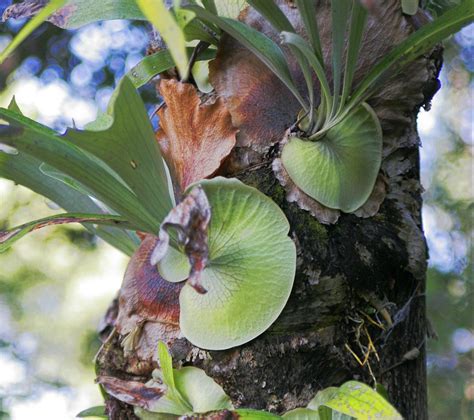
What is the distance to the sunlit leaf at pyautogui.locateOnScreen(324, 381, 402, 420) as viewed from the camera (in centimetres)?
55

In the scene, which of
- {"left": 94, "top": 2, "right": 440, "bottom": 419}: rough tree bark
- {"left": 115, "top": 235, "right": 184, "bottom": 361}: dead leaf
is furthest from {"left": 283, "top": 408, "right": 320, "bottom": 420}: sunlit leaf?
{"left": 115, "top": 235, "right": 184, "bottom": 361}: dead leaf

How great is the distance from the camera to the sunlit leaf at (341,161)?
2.42 feet

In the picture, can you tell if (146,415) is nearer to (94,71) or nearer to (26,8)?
(26,8)

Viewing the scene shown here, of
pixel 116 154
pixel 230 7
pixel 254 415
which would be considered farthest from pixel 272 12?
pixel 254 415

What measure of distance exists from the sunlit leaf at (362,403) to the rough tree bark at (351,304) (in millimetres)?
101

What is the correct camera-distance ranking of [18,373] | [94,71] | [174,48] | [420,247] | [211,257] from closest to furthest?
[174,48], [211,257], [420,247], [94,71], [18,373]

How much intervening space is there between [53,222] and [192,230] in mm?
264

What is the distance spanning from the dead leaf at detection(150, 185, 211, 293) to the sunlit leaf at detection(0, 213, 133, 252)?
0.21 m

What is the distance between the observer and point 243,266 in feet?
2.24

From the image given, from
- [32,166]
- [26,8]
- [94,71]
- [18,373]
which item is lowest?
[32,166]

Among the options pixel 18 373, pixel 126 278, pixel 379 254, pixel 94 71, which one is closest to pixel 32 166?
pixel 126 278

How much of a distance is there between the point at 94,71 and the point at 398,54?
7.51 feet

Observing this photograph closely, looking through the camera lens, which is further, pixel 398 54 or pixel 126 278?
pixel 126 278

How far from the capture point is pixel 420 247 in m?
0.79
